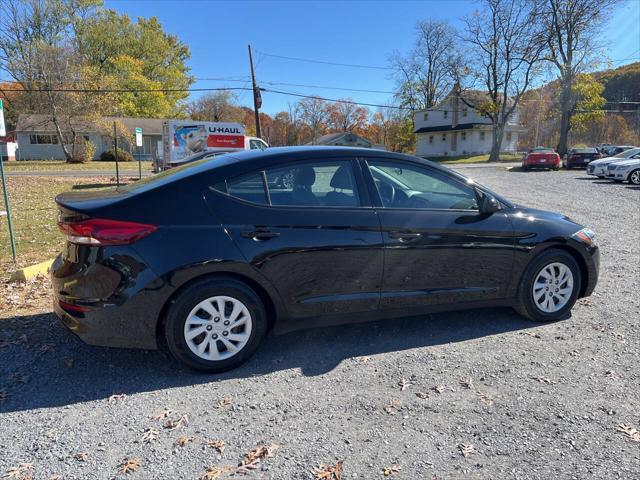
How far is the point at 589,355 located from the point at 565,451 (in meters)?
1.42

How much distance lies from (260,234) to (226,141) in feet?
67.5

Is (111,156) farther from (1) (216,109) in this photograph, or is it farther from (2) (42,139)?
(1) (216,109)

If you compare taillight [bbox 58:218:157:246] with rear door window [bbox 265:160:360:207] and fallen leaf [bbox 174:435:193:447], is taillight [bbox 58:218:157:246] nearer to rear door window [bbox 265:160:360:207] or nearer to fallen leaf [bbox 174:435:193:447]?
rear door window [bbox 265:160:360:207]

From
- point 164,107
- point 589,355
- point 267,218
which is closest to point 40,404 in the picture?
point 267,218

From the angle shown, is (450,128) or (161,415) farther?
(450,128)

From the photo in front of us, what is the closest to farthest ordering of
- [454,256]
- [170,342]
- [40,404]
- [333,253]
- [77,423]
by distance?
1. [77,423]
2. [40,404]
3. [170,342]
4. [333,253]
5. [454,256]

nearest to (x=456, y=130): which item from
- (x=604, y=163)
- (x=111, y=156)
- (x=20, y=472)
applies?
(x=604, y=163)

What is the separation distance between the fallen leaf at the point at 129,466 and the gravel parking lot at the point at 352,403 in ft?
0.09

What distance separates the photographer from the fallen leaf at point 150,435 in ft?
8.40

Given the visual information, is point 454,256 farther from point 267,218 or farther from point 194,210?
point 194,210

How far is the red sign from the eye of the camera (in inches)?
877

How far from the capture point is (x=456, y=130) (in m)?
57.2

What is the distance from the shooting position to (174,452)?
2.46 m

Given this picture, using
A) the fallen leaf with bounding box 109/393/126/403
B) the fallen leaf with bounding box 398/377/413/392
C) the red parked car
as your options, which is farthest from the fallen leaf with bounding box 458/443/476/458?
the red parked car
